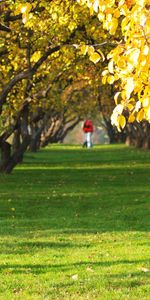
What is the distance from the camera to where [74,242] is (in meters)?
15.1

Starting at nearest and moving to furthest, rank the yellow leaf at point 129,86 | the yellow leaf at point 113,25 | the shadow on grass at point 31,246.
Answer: the yellow leaf at point 129,86 < the yellow leaf at point 113,25 < the shadow on grass at point 31,246

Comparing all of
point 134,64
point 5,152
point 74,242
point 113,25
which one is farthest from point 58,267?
point 5,152

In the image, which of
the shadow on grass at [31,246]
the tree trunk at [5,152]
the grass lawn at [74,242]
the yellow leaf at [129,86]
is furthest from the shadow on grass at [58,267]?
the tree trunk at [5,152]

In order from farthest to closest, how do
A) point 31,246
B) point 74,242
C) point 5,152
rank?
point 5,152
point 74,242
point 31,246

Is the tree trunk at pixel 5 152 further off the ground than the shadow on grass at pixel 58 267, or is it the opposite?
the tree trunk at pixel 5 152

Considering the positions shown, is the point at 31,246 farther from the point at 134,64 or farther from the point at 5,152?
the point at 5,152

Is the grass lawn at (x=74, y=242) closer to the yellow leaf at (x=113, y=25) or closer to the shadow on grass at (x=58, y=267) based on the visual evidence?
the shadow on grass at (x=58, y=267)

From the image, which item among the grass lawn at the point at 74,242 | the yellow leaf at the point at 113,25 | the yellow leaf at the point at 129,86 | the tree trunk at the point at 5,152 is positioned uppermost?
the yellow leaf at the point at 113,25

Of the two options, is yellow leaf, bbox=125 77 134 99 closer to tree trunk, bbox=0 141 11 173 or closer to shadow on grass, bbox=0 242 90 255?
shadow on grass, bbox=0 242 90 255

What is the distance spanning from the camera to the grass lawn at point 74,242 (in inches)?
435

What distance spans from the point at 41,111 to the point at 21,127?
34.3 feet

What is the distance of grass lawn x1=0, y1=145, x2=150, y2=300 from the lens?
1104 centimetres

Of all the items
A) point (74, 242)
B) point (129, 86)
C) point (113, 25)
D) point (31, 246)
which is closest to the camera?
point (129, 86)

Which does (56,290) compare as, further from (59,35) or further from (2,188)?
(2,188)
